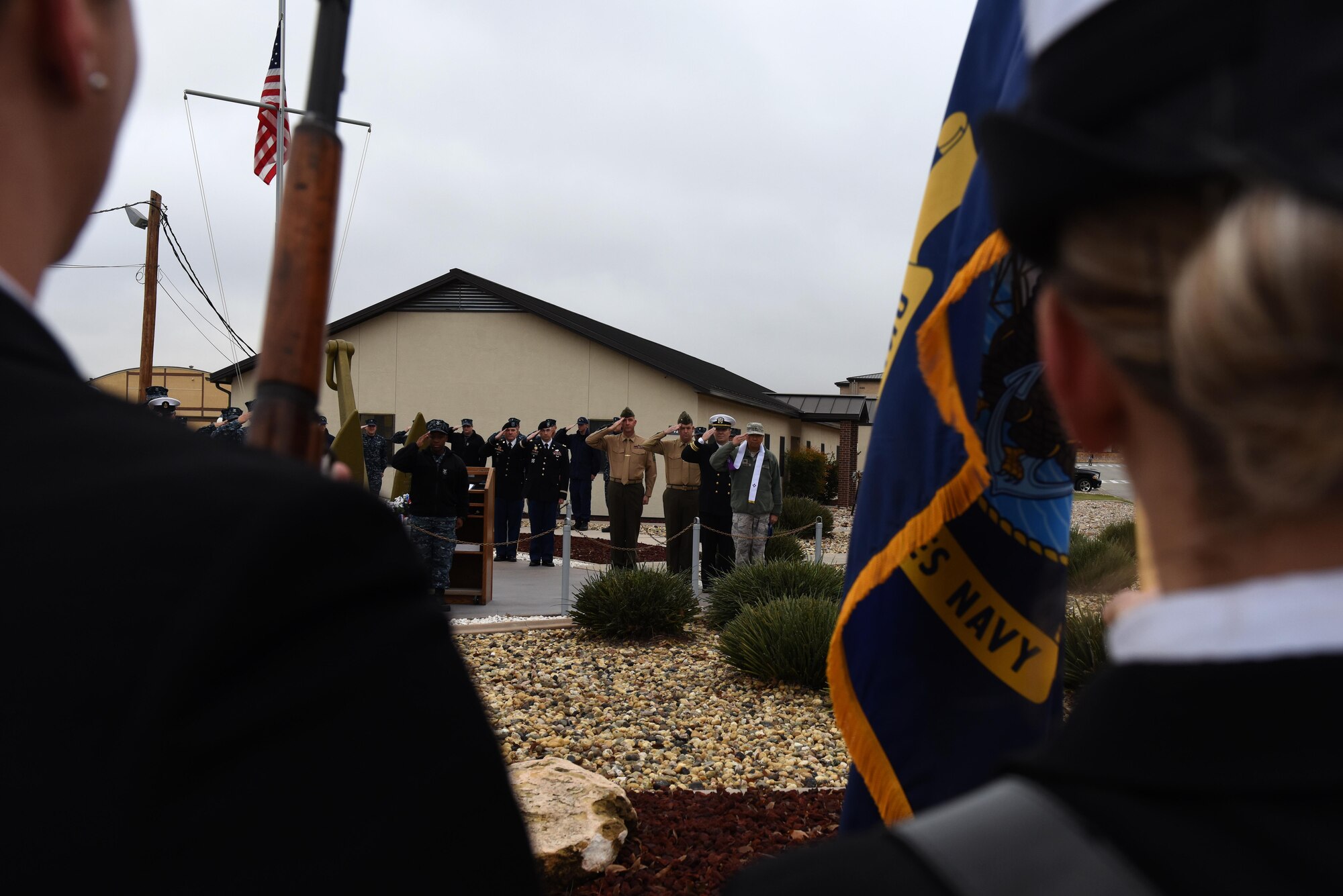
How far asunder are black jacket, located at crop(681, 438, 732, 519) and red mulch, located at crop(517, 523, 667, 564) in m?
2.96

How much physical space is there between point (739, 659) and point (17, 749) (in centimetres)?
709

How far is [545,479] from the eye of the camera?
15.6 metres

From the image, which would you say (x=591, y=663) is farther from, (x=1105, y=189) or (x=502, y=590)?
(x=1105, y=189)

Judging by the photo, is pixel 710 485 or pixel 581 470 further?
pixel 581 470

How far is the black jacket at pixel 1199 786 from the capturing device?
0.55 metres

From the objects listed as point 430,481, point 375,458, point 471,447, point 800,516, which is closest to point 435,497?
point 430,481

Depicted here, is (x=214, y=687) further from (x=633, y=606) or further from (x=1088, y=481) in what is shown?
(x=1088, y=481)

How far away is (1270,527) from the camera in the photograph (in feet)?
1.97

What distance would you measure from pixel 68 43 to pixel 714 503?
1244 cm

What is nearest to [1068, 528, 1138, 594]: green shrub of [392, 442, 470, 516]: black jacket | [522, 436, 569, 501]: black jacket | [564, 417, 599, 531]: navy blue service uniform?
[392, 442, 470, 516]: black jacket

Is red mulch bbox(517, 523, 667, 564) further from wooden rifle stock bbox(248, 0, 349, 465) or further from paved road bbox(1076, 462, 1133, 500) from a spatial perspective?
paved road bbox(1076, 462, 1133, 500)

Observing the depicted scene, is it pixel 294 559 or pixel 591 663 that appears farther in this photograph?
pixel 591 663

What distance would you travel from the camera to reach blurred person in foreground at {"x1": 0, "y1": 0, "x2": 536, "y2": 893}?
69 centimetres

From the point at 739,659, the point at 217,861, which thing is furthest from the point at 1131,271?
the point at 739,659
